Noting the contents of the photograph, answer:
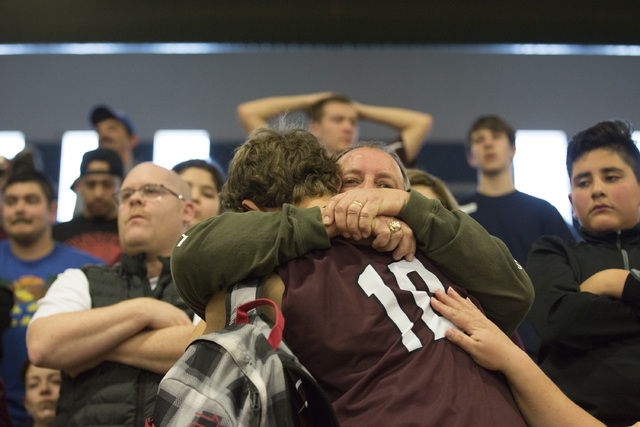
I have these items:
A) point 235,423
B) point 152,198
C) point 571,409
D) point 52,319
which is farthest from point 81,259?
point 571,409

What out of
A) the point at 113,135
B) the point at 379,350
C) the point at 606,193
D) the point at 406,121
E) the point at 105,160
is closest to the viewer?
the point at 379,350

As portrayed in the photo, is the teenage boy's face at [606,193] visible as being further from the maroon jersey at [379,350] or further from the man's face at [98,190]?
the man's face at [98,190]

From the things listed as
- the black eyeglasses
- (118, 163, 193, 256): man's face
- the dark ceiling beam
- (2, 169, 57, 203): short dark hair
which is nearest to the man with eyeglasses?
(118, 163, 193, 256): man's face

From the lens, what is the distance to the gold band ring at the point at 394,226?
1495mm

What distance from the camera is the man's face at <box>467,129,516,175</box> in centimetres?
387

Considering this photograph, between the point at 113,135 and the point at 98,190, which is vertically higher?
the point at 113,135

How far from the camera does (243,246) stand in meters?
1.42

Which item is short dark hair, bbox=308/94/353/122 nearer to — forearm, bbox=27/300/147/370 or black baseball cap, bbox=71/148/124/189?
black baseball cap, bbox=71/148/124/189

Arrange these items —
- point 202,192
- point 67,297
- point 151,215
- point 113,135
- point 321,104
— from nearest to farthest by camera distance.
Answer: point 67,297 → point 151,215 → point 202,192 → point 321,104 → point 113,135

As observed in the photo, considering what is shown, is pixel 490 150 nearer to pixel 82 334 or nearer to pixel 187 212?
pixel 187 212

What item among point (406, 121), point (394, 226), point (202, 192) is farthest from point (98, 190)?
point (394, 226)

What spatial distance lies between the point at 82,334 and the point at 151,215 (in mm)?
643

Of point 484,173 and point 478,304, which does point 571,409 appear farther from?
point 484,173

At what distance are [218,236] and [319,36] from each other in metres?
5.58
